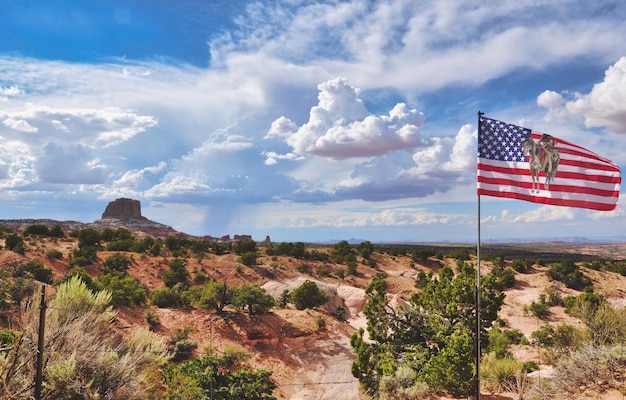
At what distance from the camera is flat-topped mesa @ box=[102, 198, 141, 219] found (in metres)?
134

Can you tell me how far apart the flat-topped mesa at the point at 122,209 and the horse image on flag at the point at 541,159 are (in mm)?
138777

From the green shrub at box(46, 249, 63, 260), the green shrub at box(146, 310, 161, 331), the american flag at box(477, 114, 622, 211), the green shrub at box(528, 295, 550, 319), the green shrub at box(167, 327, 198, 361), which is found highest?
the american flag at box(477, 114, 622, 211)

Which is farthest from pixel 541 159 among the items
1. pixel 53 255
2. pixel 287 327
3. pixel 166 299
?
pixel 53 255

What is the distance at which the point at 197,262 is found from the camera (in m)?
49.3

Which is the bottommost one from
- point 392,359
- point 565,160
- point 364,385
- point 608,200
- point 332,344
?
point 332,344

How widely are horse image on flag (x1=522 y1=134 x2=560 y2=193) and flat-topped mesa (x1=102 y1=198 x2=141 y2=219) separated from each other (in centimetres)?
13878

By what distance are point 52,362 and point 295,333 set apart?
63.0 ft

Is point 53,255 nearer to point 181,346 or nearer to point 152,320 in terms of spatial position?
point 152,320

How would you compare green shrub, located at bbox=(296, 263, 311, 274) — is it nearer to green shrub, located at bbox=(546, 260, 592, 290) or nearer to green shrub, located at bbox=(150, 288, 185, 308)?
green shrub, located at bbox=(150, 288, 185, 308)

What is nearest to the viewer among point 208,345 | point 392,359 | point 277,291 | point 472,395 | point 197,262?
point 472,395

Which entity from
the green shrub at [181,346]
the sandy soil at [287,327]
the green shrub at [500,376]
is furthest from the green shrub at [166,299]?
the green shrub at [500,376]

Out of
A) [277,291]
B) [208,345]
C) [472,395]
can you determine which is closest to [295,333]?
[208,345]

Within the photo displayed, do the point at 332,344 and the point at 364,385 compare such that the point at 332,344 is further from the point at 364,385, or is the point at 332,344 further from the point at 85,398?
the point at 85,398

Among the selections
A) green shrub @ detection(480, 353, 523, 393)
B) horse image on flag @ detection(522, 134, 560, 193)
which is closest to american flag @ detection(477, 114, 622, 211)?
horse image on flag @ detection(522, 134, 560, 193)
